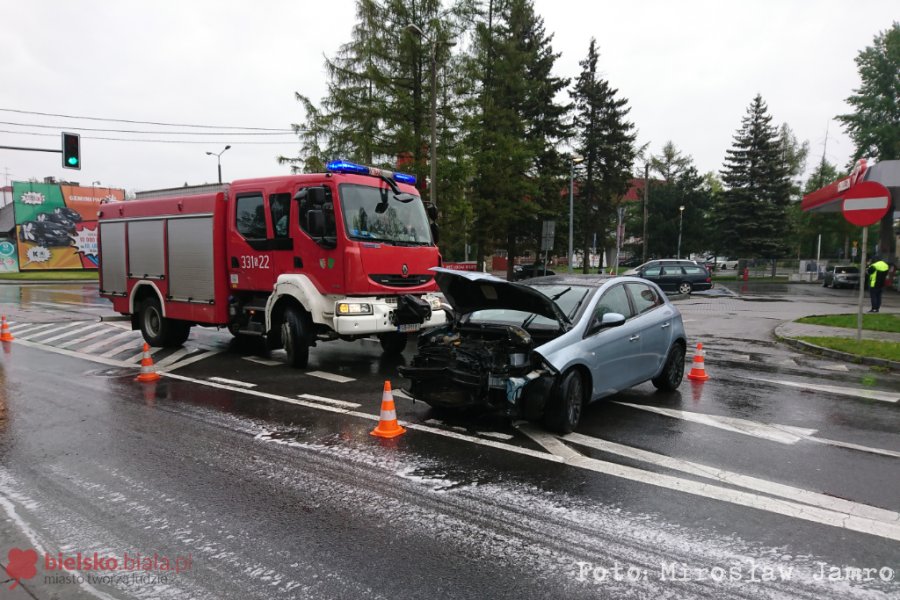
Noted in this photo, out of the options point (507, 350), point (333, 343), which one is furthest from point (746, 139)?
point (507, 350)

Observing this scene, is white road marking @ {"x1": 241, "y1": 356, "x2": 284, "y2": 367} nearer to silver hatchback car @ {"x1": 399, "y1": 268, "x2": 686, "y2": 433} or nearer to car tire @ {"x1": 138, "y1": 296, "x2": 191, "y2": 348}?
car tire @ {"x1": 138, "y1": 296, "x2": 191, "y2": 348}

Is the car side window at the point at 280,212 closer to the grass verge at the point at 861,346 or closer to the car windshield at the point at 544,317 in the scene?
the car windshield at the point at 544,317

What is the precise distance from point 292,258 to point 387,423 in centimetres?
444

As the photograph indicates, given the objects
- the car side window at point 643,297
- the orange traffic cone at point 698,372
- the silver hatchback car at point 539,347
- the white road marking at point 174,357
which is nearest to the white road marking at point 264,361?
the white road marking at point 174,357

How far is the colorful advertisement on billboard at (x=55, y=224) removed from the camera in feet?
150

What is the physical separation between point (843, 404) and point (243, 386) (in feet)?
26.5

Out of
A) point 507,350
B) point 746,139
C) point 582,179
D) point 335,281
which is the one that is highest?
point 746,139

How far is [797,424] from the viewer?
254 inches

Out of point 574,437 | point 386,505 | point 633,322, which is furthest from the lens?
point 633,322

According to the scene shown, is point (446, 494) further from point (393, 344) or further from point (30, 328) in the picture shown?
point (30, 328)

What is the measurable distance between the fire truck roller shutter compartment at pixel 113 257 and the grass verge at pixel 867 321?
55.1 ft

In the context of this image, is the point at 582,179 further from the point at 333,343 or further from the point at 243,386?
the point at 243,386

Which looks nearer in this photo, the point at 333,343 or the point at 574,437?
the point at 574,437

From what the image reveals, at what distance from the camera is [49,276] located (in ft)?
138
